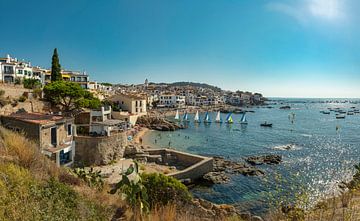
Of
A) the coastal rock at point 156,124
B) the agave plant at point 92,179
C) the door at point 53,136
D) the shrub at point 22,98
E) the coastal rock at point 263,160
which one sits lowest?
the coastal rock at point 263,160

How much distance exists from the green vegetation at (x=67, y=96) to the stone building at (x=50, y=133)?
1267cm

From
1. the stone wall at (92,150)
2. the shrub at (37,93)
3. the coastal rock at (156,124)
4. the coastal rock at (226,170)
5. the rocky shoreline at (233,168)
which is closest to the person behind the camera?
the stone wall at (92,150)

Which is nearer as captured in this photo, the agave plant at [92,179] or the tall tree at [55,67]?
the agave plant at [92,179]

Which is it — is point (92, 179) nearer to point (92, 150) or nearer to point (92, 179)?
point (92, 179)

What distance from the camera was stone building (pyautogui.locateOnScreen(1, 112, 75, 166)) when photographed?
15.8 m

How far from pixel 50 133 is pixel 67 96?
52.6 ft

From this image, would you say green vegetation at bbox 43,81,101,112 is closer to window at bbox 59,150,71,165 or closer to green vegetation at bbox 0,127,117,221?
window at bbox 59,150,71,165

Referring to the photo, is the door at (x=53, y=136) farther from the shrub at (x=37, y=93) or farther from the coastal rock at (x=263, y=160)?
the coastal rock at (x=263, y=160)

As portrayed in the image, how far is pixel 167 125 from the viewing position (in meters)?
48.0

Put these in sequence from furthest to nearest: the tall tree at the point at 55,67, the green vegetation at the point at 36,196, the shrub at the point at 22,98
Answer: the tall tree at the point at 55,67 < the shrub at the point at 22,98 < the green vegetation at the point at 36,196

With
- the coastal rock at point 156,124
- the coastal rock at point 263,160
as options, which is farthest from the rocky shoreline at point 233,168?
the coastal rock at point 156,124

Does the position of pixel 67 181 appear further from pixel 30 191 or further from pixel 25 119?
pixel 25 119

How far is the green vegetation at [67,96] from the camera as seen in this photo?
98.5 ft

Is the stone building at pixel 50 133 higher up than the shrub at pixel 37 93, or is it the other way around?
the shrub at pixel 37 93
